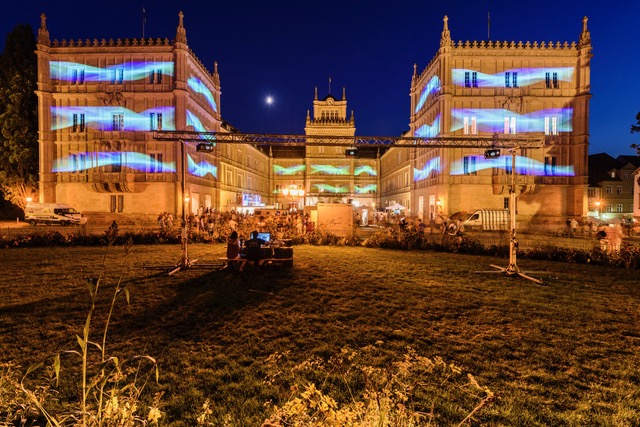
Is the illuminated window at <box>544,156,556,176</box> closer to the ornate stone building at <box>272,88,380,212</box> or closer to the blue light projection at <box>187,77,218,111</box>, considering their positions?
the ornate stone building at <box>272,88,380,212</box>

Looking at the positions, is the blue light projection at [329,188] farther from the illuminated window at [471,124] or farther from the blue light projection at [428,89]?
the illuminated window at [471,124]

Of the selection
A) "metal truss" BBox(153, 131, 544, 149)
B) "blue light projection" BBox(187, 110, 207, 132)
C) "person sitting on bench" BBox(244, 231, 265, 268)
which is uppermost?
"blue light projection" BBox(187, 110, 207, 132)

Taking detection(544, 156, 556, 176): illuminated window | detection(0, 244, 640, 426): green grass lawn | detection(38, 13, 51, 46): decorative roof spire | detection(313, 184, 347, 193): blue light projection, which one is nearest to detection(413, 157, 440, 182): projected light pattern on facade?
detection(544, 156, 556, 176): illuminated window

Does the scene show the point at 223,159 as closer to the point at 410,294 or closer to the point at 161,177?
the point at 161,177

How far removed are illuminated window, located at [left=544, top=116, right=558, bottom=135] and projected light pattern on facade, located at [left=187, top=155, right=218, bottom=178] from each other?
130 ft

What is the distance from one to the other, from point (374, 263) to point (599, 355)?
9239 millimetres

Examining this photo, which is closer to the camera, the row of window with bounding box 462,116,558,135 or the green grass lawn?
the green grass lawn

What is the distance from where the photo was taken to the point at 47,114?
35.6 m

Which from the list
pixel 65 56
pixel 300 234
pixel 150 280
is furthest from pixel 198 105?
pixel 150 280

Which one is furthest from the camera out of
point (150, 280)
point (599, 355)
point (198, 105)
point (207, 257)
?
point (198, 105)

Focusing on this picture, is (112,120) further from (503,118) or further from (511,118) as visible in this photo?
(511,118)

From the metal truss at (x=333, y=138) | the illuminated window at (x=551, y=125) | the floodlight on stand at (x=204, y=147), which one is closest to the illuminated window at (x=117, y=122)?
the metal truss at (x=333, y=138)

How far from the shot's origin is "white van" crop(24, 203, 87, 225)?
105 ft

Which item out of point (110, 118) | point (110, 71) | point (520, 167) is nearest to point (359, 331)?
point (520, 167)
